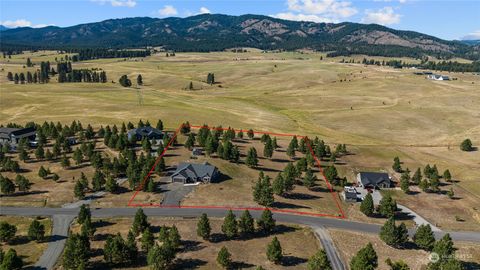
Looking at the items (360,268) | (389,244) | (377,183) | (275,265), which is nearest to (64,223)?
(275,265)

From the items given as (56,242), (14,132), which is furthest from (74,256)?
(14,132)

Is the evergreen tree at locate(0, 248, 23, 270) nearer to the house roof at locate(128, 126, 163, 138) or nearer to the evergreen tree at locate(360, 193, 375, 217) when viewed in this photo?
the evergreen tree at locate(360, 193, 375, 217)

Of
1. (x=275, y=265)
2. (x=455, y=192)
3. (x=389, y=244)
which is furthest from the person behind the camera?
(x=455, y=192)

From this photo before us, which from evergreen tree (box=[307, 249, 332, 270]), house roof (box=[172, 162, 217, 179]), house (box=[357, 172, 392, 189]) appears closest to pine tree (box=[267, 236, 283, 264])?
evergreen tree (box=[307, 249, 332, 270])

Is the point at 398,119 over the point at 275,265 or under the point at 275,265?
over

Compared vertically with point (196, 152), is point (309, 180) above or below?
below

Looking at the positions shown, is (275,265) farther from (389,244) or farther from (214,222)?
(389,244)

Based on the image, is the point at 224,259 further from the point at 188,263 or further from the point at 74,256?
the point at 74,256
